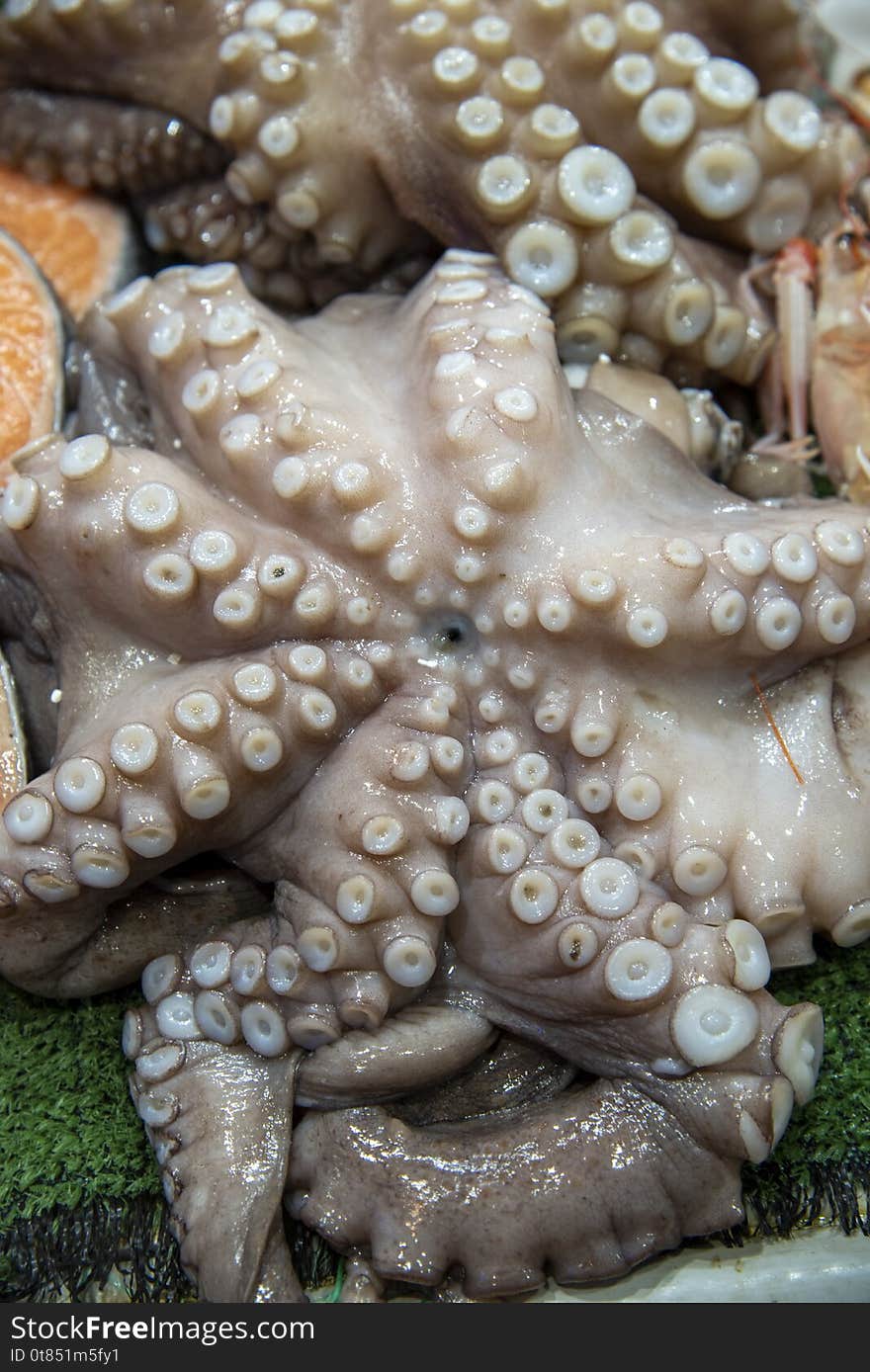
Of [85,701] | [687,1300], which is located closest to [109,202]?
[85,701]

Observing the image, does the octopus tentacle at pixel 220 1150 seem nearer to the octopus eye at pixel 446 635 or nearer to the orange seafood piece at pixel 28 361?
the octopus eye at pixel 446 635

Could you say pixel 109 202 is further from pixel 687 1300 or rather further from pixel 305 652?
pixel 687 1300

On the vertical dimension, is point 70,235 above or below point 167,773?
above

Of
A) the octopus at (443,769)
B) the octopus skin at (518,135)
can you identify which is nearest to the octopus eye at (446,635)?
the octopus at (443,769)

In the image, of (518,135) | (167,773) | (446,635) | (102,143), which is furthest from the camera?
(102,143)

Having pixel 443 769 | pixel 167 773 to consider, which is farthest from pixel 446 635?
pixel 167 773

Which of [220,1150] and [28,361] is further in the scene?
[28,361]

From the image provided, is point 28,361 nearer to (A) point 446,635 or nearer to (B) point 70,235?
(B) point 70,235
